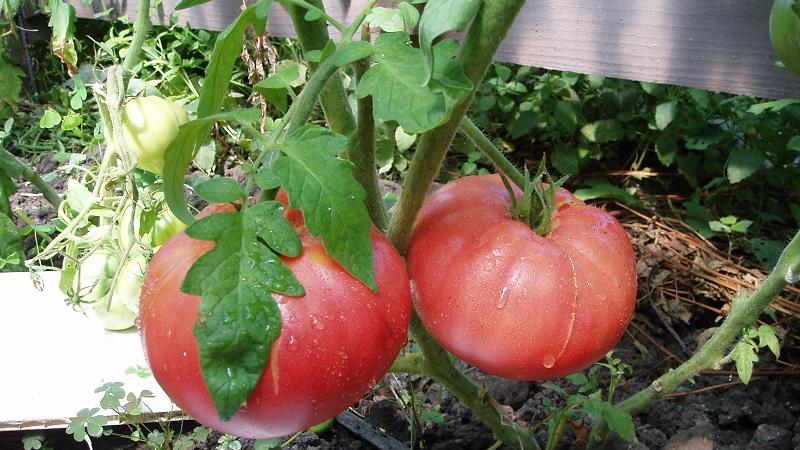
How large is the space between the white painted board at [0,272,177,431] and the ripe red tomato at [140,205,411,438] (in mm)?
789

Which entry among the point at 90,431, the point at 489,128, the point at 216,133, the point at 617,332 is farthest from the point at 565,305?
the point at 216,133

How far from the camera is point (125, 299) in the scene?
145cm

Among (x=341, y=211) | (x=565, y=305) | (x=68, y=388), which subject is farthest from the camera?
(x=68, y=388)

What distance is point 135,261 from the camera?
143cm

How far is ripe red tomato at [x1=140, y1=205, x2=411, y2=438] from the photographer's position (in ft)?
1.74

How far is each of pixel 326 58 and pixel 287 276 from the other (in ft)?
0.56

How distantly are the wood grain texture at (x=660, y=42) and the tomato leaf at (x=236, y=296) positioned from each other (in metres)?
1.23

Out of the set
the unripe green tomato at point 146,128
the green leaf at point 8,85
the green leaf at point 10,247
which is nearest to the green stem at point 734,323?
the unripe green tomato at point 146,128

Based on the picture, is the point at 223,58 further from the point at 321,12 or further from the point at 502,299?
the point at 502,299

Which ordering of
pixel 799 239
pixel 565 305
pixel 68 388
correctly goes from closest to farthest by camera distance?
pixel 565 305 → pixel 799 239 → pixel 68 388

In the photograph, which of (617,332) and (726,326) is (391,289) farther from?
(726,326)

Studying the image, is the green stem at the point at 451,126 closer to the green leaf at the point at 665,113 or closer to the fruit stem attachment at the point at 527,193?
the fruit stem attachment at the point at 527,193

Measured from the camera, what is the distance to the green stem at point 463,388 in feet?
2.88

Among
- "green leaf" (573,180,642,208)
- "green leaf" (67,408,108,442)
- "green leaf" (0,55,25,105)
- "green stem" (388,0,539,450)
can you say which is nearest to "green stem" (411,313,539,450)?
"green stem" (388,0,539,450)
